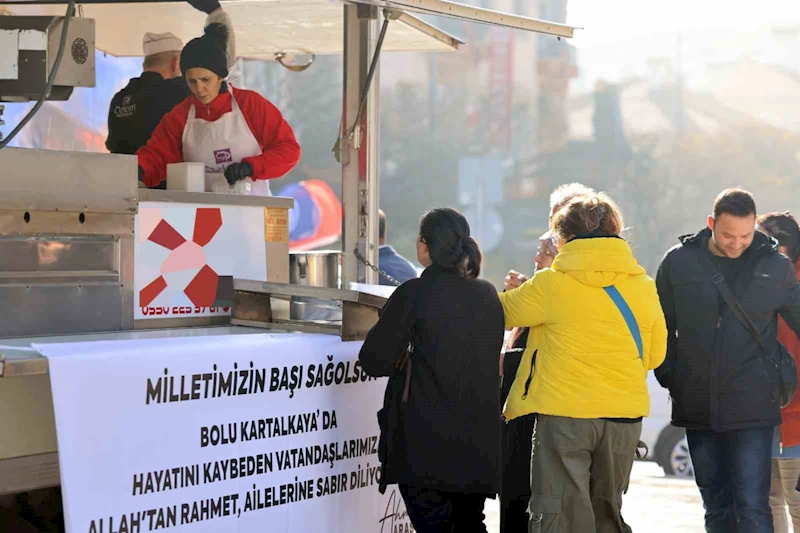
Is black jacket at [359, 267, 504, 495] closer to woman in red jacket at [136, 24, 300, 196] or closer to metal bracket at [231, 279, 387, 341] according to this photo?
metal bracket at [231, 279, 387, 341]

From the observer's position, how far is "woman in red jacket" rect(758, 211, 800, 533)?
4.88m

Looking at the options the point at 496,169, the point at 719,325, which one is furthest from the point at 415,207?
the point at 719,325

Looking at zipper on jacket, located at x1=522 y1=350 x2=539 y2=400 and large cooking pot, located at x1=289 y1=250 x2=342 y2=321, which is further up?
large cooking pot, located at x1=289 y1=250 x2=342 y2=321

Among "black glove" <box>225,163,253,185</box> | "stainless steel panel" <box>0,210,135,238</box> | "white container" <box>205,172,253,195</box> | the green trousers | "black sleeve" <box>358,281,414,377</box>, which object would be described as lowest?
the green trousers

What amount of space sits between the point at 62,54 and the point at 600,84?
95.5ft

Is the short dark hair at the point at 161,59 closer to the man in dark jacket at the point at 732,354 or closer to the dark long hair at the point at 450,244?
the dark long hair at the point at 450,244

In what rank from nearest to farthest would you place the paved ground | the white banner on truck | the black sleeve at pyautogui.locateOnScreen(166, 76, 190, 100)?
1. the white banner on truck
2. the black sleeve at pyautogui.locateOnScreen(166, 76, 190, 100)
3. the paved ground

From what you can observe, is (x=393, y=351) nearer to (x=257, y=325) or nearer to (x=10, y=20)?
(x=257, y=325)

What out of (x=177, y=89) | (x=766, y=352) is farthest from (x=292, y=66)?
(x=766, y=352)

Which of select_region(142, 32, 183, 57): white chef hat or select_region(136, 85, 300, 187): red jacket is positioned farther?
select_region(142, 32, 183, 57): white chef hat

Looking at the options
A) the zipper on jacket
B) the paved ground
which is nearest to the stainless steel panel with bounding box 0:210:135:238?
the zipper on jacket

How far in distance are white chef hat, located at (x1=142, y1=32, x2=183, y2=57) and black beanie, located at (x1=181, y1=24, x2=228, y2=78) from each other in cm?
122

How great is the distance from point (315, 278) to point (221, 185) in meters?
0.73
